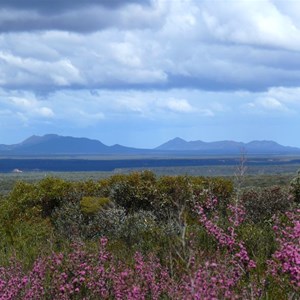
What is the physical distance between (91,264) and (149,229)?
721 centimetres

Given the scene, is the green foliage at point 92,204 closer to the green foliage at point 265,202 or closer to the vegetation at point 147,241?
the vegetation at point 147,241

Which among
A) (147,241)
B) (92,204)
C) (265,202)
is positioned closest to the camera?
(147,241)

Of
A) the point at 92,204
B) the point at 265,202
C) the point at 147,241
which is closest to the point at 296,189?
the point at 265,202

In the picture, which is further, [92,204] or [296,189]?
[296,189]

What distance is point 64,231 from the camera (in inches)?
710

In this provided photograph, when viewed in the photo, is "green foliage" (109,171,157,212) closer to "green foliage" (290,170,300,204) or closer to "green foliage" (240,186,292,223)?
"green foliage" (240,186,292,223)

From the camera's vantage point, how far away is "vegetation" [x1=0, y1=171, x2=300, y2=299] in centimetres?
681

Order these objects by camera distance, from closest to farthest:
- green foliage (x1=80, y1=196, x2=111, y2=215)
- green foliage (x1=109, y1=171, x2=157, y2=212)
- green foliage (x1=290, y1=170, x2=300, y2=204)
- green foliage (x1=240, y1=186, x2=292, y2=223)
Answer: green foliage (x1=240, y1=186, x2=292, y2=223) → green foliage (x1=80, y1=196, x2=111, y2=215) → green foliage (x1=290, y1=170, x2=300, y2=204) → green foliage (x1=109, y1=171, x2=157, y2=212)

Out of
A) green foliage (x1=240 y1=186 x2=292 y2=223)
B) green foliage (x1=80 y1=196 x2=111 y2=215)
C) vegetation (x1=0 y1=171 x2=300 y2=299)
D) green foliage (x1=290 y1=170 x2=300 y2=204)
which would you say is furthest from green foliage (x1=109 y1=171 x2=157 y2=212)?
green foliage (x1=290 y1=170 x2=300 y2=204)

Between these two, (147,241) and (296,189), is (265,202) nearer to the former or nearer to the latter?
(296,189)

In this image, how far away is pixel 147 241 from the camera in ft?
44.9

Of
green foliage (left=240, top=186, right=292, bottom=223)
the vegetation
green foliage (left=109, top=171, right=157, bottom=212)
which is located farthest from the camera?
green foliage (left=109, top=171, right=157, bottom=212)

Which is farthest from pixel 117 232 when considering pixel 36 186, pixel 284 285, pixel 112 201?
pixel 284 285

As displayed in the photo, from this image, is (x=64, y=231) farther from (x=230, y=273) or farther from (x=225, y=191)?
(x=230, y=273)
